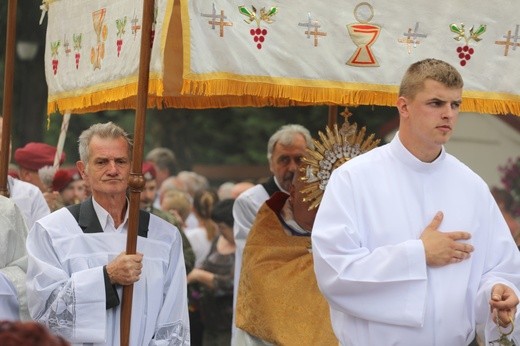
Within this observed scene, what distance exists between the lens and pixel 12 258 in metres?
6.78

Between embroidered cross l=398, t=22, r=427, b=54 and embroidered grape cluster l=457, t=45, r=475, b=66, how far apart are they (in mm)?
213

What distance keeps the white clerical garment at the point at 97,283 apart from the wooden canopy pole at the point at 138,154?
0.09 meters

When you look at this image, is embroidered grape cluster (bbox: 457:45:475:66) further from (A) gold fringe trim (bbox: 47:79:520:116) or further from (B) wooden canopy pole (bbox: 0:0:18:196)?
(B) wooden canopy pole (bbox: 0:0:18:196)

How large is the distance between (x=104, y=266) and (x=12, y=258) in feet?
2.85

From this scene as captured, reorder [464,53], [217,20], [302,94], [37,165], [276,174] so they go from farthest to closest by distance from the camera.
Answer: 1. [37,165]
2. [276,174]
3. [464,53]
4. [302,94]
5. [217,20]

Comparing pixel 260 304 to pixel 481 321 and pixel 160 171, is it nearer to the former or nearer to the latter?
pixel 481 321

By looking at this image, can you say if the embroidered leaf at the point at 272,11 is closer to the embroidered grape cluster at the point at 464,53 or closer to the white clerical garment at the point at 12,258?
the embroidered grape cluster at the point at 464,53

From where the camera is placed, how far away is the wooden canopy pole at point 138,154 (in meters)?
6.02

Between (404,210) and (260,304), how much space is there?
189 cm

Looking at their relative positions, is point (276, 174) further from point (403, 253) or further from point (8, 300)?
point (403, 253)

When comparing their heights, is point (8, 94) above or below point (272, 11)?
below

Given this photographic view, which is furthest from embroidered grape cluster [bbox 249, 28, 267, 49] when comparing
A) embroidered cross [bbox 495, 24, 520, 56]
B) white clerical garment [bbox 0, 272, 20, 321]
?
white clerical garment [bbox 0, 272, 20, 321]

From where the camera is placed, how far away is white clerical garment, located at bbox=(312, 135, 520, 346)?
5453 mm

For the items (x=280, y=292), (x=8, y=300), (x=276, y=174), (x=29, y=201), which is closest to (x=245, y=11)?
(x=280, y=292)
